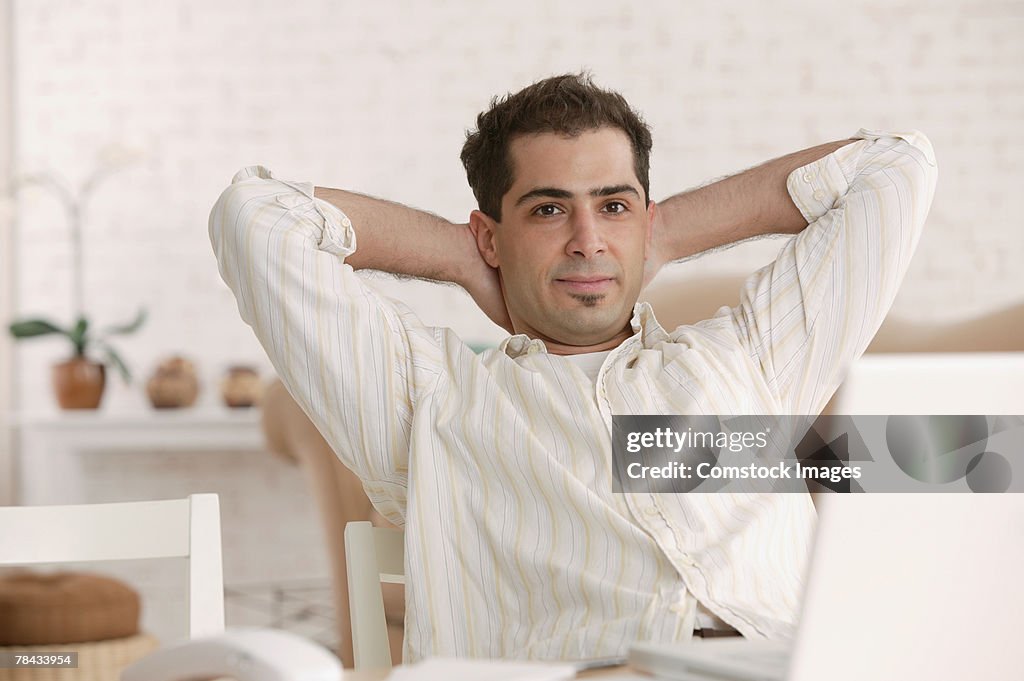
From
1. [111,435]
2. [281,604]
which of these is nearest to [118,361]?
[111,435]

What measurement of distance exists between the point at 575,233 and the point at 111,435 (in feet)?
9.76

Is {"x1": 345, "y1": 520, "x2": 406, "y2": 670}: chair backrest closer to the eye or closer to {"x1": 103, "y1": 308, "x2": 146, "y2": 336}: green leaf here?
the eye

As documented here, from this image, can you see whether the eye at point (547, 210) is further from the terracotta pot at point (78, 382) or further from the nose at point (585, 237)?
the terracotta pot at point (78, 382)

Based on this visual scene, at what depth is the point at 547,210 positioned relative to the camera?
158 centimetres

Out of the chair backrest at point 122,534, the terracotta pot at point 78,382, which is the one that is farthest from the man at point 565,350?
the terracotta pot at point 78,382

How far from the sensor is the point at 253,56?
14.4ft

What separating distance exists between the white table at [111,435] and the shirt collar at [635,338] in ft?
8.33

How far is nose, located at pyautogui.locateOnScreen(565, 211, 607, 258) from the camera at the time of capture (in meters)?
1.54

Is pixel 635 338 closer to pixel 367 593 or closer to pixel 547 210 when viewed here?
pixel 547 210

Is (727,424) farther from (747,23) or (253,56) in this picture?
(253,56)

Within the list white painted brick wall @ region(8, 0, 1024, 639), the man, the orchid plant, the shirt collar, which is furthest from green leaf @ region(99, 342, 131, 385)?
the shirt collar

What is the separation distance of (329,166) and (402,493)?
9.94ft

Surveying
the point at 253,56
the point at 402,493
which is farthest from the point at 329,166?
the point at 402,493

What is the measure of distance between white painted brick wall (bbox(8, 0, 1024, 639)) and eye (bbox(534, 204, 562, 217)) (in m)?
2.55
